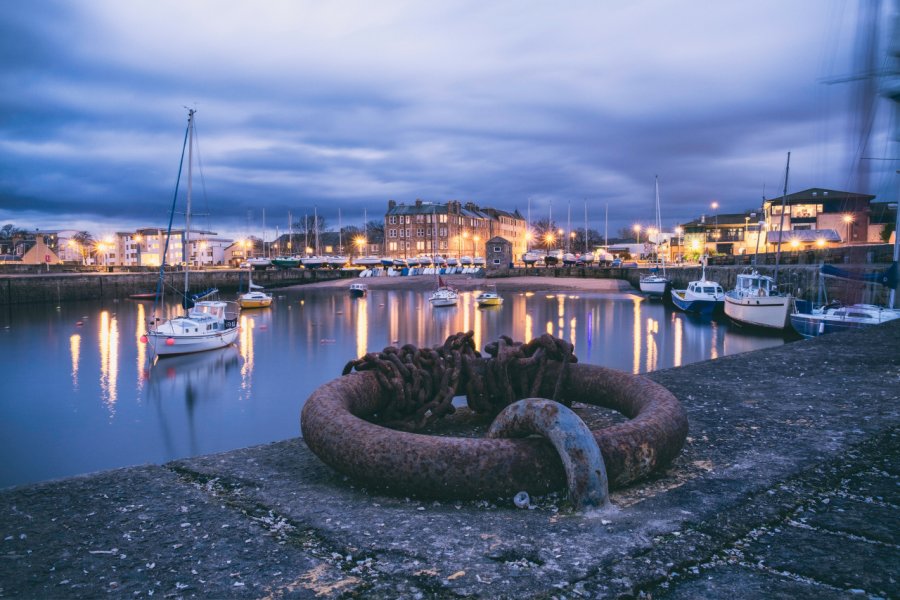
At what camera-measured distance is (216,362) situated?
2988cm

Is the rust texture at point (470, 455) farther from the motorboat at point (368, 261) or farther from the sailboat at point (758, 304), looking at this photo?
the motorboat at point (368, 261)

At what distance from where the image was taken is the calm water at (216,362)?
659 inches

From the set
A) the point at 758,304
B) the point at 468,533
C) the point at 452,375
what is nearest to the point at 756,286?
the point at 758,304

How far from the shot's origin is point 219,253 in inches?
6284

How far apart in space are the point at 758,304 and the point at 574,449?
127 feet

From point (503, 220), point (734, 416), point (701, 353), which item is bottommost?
point (701, 353)

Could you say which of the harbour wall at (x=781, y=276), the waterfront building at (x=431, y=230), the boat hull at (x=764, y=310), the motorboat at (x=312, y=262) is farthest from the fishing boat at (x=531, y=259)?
the boat hull at (x=764, y=310)

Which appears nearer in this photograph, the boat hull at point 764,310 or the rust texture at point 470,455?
the rust texture at point 470,455

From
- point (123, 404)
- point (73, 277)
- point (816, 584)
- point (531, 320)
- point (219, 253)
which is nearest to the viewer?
point (816, 584)

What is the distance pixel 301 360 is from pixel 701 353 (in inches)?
866

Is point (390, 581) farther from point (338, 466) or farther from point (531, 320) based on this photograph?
point (531, 320)

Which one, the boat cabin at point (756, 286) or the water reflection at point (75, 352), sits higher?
the boat cabin at point (756, 286)

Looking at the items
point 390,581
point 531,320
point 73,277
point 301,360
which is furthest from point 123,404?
point 73,277

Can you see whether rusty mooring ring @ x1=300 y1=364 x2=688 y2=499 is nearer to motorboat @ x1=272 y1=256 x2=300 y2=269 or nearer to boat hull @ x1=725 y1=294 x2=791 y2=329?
boat hull @ x1=725 y1=294 x2=791 y2=329
